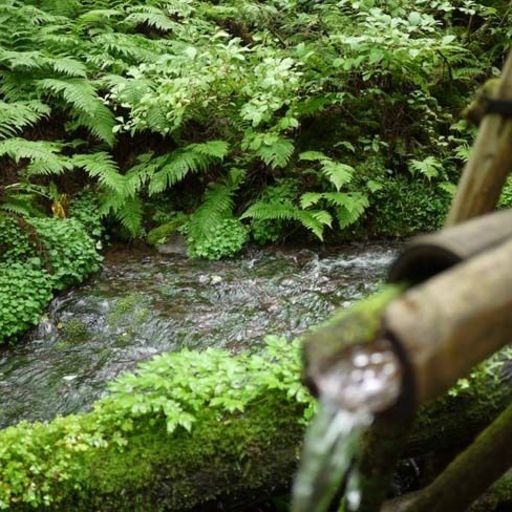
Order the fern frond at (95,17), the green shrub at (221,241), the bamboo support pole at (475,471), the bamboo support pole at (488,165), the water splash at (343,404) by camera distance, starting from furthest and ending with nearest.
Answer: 1. the fern frond at (95,17)
2. the green shrub at (221,241)
3. the bamboo support pole at (475,471)
4. the bamboo support pole at (488,165)
5. the water splash at (343,404)

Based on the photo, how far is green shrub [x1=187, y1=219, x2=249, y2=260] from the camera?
21.4 ft

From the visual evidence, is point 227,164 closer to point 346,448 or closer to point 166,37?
point 166,37

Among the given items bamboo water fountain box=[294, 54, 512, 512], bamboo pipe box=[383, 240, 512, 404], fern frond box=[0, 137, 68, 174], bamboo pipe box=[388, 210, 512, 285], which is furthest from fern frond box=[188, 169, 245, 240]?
bamboo pipe box=[383, 240, 512, 404]

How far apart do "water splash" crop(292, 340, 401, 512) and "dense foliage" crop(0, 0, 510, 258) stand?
4.69 m

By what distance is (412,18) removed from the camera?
648 centimetres

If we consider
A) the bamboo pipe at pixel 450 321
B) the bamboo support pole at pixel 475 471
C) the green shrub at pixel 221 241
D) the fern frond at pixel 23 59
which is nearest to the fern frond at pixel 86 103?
the fern frond at pixel 23 59

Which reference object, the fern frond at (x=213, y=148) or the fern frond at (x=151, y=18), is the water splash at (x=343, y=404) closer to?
the fern frond at (x=213, y=148)

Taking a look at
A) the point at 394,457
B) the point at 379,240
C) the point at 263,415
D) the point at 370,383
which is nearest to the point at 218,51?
the point at 379,240

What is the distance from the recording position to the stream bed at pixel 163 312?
4820mm

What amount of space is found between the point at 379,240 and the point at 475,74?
2.68 metres

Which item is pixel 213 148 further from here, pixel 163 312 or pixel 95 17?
pixel 95 17

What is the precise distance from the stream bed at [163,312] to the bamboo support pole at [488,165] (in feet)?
10.8

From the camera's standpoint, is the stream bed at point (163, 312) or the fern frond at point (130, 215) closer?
the stream bed at point (163, 312)

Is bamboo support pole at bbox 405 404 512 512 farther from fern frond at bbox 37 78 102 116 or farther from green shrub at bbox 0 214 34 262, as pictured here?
fern frond at bbox 37 78 102 116
